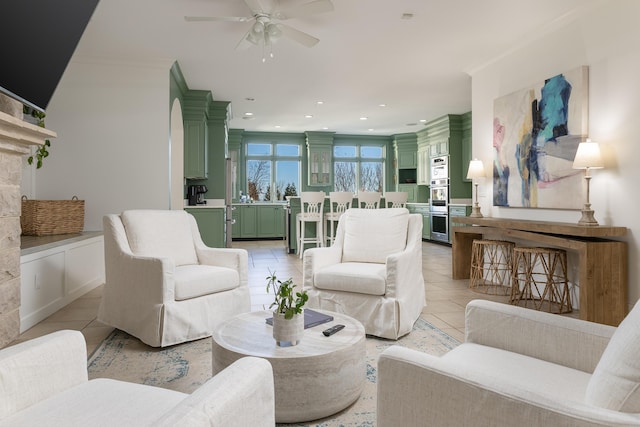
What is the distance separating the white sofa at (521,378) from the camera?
2.77 ft

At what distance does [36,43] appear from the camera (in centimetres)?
252

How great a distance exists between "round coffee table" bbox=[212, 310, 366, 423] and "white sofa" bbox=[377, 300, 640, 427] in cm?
54

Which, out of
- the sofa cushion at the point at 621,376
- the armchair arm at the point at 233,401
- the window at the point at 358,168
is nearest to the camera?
the armchair arm at the point at 233,401

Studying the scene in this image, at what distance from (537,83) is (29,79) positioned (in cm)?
429

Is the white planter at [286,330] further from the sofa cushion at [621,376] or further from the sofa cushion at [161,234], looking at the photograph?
the sofa cushion at [161,234]

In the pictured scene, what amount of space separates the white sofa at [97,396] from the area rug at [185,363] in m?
Answer: 0.88

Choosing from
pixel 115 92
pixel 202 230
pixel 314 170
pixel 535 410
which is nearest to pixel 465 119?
pixel 314 170

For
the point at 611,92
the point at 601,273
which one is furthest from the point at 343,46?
the point at 601,273

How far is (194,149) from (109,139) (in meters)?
1.49

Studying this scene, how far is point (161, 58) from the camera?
15.9ft

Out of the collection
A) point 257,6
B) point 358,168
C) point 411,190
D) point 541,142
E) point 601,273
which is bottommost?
point 601,273

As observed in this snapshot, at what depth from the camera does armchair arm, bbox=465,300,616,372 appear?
4.21 ft

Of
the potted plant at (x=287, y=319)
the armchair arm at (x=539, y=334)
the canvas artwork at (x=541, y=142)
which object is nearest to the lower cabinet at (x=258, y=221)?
the canvas artwork at (x=541, y=142)

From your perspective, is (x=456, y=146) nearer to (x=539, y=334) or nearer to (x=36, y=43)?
(x=36, y=43)
